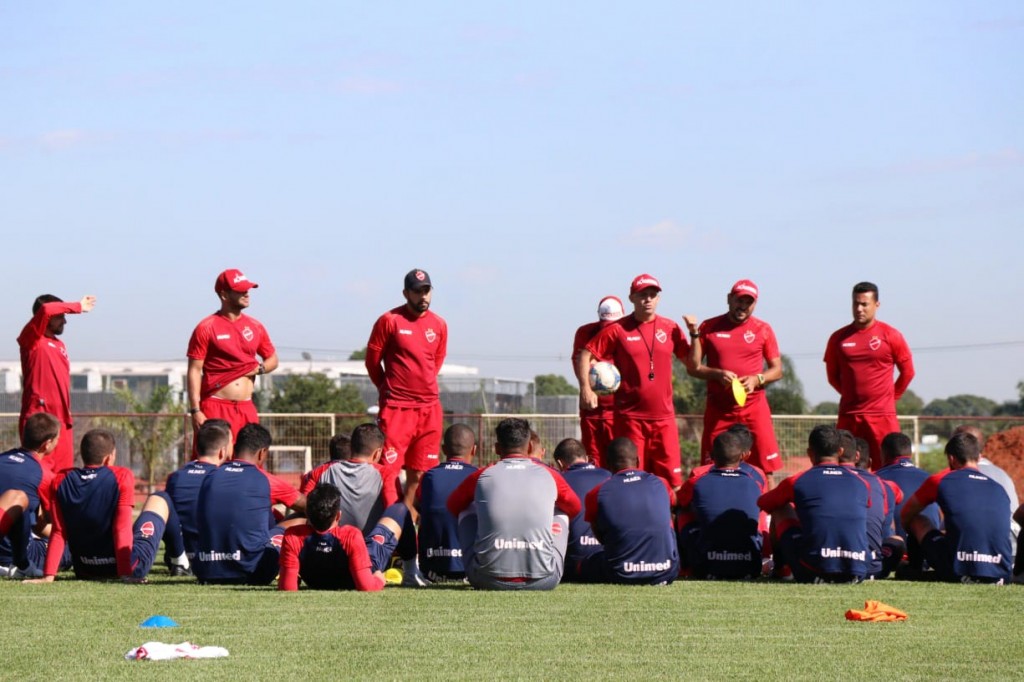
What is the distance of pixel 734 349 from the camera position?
14.5 meters

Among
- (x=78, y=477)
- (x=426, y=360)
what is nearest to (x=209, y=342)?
(x=426, y=360)

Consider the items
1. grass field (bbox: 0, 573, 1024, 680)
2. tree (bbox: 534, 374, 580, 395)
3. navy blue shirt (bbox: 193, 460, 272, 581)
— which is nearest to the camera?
grass field (bbox: 0, 573, 1024, 680)

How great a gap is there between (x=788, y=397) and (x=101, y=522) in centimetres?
4601

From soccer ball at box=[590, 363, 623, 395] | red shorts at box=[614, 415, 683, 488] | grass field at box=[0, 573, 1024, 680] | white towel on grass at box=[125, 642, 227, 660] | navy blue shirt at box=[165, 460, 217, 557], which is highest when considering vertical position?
soccer ball at box=[590, 363, 623, 395]

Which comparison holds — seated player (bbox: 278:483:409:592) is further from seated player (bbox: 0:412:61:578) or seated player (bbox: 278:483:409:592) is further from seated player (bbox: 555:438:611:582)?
seated player (bbox: 0:412:61:578)

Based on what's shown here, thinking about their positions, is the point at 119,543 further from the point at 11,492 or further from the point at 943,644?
the point at 943,644

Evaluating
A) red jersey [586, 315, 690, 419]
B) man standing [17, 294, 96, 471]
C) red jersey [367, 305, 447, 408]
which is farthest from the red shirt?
man standing [17, 294, 96, 471]

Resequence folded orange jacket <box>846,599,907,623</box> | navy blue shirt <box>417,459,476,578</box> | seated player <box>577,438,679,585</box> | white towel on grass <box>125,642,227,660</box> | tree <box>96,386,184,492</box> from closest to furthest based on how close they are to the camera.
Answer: white towel on grass <box>125,642,227,660</box>
folded orange jacket <box>846,599,907,623</box>
seated player <box>577,438,679,585</box>
navy blue shirt <box>417,459,476,578</box>
tree <box>96,386,184,492</box>

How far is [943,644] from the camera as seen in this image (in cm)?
787

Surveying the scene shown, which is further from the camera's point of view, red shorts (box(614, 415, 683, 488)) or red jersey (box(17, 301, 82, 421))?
red jersey (box(17, 301, 82, 421))

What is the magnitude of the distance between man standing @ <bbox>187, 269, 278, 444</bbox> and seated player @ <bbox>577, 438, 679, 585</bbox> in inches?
186

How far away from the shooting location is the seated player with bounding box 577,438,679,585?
10.8 m

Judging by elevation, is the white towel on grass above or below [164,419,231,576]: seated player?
below

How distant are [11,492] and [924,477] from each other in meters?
7.81
